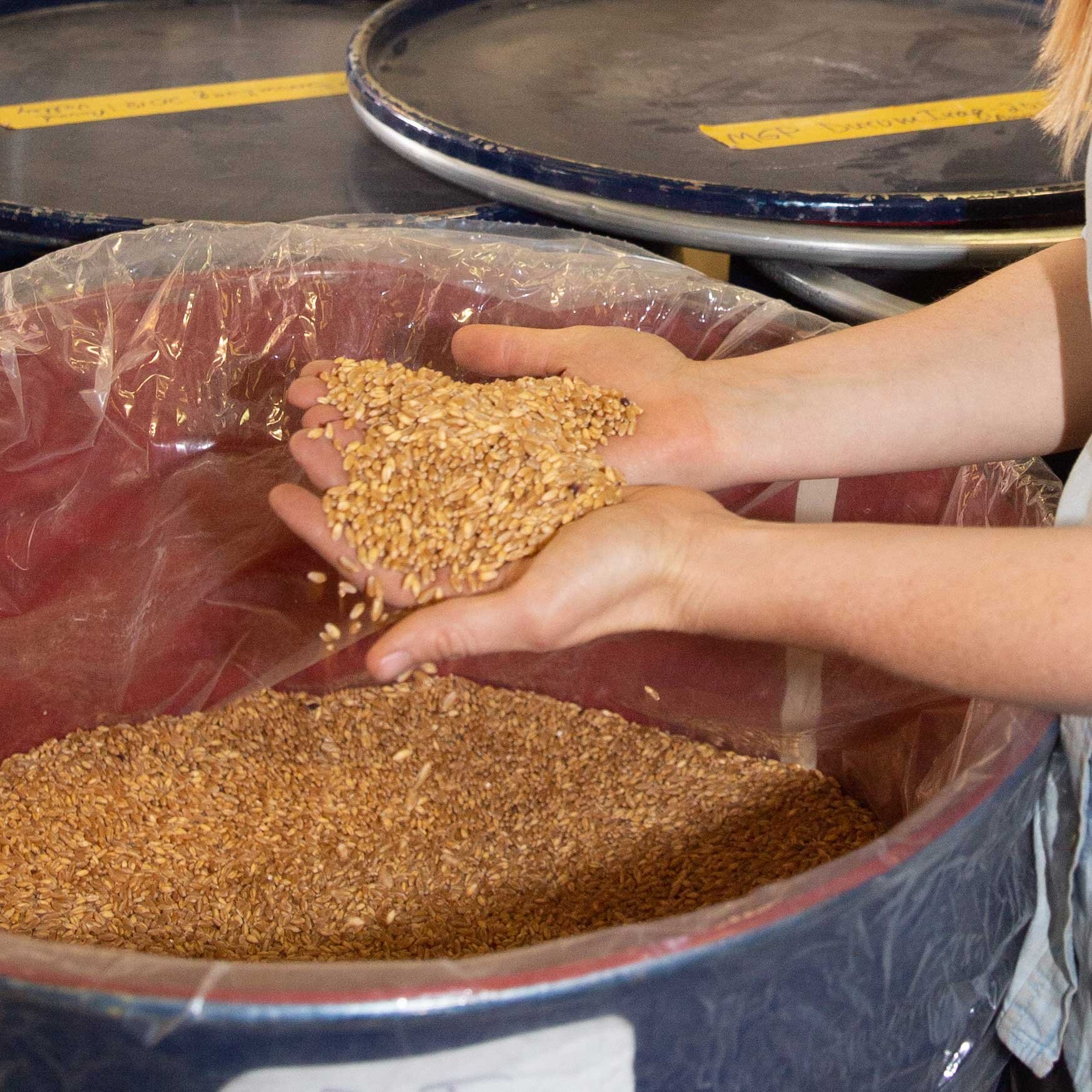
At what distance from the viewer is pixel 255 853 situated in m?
1.02

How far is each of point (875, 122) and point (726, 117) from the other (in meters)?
0.18

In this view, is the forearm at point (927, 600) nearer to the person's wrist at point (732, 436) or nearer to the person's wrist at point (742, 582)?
the person's wrist at point (742, 582)

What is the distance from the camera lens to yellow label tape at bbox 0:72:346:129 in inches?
61.5

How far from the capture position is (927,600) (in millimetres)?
691

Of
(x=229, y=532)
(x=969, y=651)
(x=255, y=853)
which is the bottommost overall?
(x=255, y=853)

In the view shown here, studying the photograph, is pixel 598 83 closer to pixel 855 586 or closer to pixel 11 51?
pixel 11 51

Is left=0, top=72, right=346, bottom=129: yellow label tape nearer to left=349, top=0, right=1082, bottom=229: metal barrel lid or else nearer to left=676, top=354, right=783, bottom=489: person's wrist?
left=349, top=0, right=1082, bottom=229: metal barrel lid

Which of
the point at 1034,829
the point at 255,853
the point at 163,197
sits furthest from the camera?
the point at 163,197

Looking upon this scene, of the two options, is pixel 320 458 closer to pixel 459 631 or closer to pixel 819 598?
pixel 459 631

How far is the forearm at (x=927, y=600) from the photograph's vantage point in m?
0.66

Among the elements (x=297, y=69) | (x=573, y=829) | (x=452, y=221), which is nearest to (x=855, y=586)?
(x=573, y=829)

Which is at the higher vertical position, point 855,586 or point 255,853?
point 855,586

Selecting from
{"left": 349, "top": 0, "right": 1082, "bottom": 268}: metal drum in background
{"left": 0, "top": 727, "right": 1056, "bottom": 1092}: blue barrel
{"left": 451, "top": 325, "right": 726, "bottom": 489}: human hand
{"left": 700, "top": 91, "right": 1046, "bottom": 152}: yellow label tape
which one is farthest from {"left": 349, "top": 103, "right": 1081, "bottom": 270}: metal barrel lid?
{"left": 0, "top": 727, "right": 1056, "bottom": 1092}: blue barrel

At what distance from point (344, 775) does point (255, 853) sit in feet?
0.38
